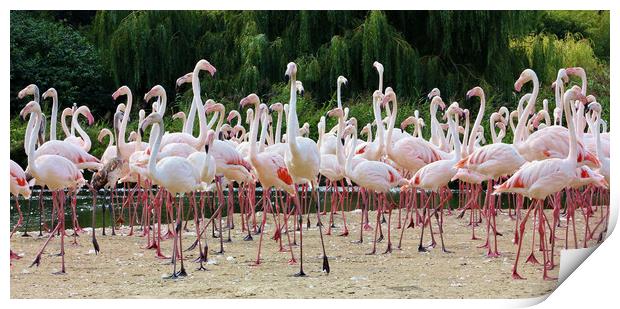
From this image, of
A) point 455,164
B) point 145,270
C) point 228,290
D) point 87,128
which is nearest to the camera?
point 228,290

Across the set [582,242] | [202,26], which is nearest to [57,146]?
[582,242]

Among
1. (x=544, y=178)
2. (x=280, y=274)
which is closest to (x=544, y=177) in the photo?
(x=544, y=178)

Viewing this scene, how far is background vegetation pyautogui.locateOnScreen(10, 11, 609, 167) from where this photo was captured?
14.3 m

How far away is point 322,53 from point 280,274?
26.3 feet

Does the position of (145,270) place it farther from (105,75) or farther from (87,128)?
(105,75)

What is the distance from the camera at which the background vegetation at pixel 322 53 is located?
563 inches

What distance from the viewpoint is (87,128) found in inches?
527

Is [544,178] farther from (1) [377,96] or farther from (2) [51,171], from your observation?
(2) [51,171]

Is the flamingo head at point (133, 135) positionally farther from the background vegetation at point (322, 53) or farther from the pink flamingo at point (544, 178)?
the pink flamingo at point (544, 178)

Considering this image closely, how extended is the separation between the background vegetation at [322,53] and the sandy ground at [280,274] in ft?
17.7

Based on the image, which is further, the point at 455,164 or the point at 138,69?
the point at 138,69

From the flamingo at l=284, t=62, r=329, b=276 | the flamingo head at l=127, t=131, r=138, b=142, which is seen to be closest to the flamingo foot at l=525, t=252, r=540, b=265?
the flamingo at l=284, t=62, r=329, b=276

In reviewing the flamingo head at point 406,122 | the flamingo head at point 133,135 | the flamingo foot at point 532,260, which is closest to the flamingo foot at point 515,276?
the flamingo foot at point 532,260

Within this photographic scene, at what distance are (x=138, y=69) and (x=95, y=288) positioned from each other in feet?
25.9
